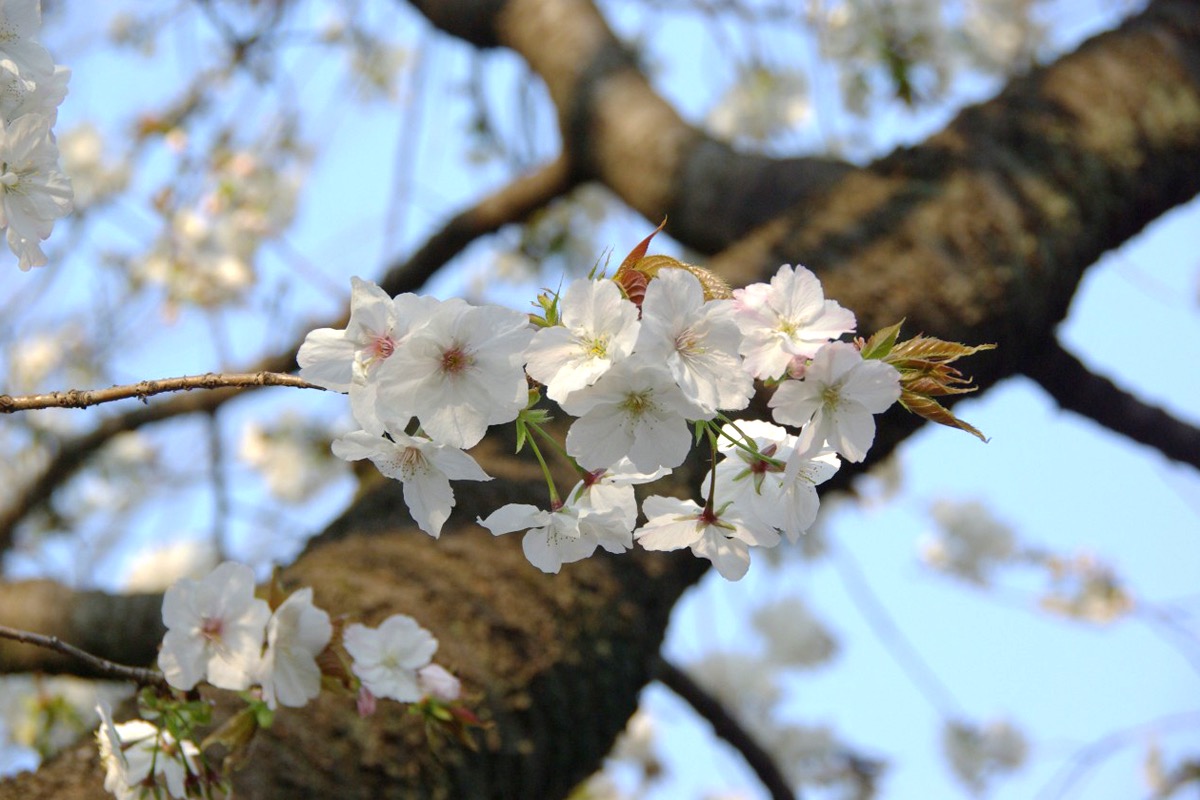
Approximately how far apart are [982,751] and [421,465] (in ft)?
12.9

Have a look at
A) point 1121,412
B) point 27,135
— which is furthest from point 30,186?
point 1121,412

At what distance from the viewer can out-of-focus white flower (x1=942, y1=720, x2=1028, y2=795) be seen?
3.73 meters

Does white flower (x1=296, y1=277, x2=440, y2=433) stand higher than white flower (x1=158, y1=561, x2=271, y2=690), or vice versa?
white flower (x1=296, y1=277, x2=440, y2=433)

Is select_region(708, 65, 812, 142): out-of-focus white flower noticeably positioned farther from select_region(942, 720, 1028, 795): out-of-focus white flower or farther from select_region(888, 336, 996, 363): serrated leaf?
select_region(888, 336, 996, 363): serrated leaf

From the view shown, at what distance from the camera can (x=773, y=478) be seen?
60 cm

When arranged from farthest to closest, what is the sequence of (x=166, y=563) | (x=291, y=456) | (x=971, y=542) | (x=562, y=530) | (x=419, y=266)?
(x=971, y=542) < (x=291, y=456) < (x=166, y=563) < (x=419, y=266) < (x=562, y=530)

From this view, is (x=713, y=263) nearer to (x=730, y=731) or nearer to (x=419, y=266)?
(x=730, y=731)

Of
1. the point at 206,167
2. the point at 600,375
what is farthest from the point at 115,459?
the point at 600,375

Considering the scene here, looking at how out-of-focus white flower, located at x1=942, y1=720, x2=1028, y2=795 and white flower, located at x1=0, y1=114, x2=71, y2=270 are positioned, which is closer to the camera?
white flower, located at x1=0, y1=114, x2=71, y2=270

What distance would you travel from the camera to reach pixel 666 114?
7.07 ft

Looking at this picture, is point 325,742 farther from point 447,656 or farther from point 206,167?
point 206,167

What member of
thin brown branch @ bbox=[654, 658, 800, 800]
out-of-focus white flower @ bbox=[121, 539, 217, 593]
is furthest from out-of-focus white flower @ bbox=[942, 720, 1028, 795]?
out-of-focus white flower @ bbox=[121, 539, 217, 593]

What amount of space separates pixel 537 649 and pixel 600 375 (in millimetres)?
733

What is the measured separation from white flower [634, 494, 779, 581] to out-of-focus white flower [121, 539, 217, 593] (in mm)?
3081
